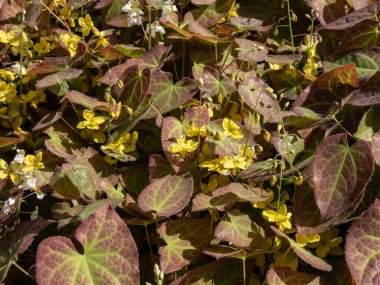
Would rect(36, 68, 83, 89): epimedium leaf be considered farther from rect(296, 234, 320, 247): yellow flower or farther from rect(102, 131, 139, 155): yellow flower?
rect(296, 234, 320, 247): yellow flower

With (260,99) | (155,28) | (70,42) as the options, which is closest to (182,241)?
(260,99)

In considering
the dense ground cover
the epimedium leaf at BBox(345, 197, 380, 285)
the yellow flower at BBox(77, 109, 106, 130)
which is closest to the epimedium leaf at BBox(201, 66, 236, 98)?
the dense ground cover

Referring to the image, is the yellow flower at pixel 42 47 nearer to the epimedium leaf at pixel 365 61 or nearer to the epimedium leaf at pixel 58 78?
the epimedium leaf at pixel 58 78

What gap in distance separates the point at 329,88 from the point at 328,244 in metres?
0.46

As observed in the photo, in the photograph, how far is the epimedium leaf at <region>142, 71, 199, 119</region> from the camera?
5.92 ft

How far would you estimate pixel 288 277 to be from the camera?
5.04 ft

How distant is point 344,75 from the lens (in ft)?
5.79

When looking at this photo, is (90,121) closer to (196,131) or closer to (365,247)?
(196,131)

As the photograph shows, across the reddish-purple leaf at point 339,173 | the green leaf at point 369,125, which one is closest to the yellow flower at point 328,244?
the reddish-purple leaf at point 339,173

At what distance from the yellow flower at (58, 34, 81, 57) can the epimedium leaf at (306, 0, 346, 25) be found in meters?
0.76

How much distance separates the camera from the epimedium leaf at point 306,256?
1470 millimetres

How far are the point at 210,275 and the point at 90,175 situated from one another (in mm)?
419

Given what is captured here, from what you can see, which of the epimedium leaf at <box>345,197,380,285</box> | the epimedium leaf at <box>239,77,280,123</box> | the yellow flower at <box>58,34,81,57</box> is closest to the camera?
the epimedium leaf at <box>345,197,380,285</box>

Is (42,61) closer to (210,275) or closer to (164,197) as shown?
(164,197)
